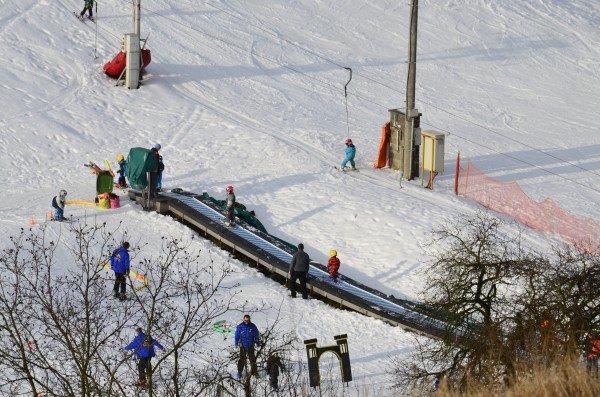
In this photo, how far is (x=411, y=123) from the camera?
111 feet

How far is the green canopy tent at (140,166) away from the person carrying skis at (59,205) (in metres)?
1.92

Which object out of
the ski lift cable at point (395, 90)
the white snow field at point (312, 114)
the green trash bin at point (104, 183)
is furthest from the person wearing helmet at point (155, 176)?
the ski lift cable at point (395, 90)

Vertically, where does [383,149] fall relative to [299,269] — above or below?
above

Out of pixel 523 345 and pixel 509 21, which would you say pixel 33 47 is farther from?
pixel 523 345

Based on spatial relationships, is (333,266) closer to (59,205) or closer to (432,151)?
(59,205)

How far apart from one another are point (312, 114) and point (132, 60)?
5.46 m

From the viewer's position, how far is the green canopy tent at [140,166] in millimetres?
28750

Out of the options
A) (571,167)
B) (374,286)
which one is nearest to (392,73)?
(571,167)

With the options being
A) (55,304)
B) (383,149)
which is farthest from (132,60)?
(55,304)

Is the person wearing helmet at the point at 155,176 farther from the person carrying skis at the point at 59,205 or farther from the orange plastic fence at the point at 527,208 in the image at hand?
the orange plastic fence at the point at 527,208

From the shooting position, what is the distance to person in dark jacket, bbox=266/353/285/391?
18800 millimetres

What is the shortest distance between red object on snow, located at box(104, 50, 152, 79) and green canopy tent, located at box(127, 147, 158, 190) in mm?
8175

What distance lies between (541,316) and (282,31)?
25619 mm

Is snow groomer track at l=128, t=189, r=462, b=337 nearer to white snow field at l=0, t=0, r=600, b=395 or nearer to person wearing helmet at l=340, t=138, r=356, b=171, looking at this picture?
white snow field at l=0, t=0, r=600, b=395
